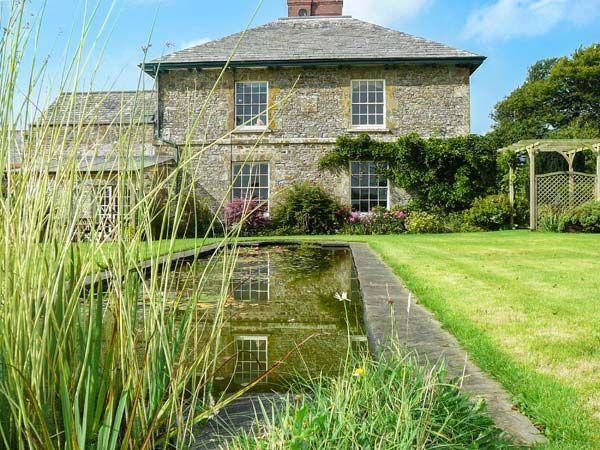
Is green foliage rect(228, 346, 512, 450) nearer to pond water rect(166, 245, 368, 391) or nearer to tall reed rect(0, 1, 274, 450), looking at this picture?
pond water rect(166, 245, 368, 391)

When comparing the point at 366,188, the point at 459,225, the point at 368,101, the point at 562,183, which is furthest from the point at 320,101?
the point at 562,183

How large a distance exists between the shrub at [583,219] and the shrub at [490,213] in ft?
4.53

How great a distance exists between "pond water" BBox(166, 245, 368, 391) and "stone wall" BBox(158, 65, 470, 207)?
713 cm

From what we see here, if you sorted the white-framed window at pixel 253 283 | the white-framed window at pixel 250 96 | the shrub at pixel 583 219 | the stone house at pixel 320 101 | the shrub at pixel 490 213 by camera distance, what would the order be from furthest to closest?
the white-framed window at pixel 250 96
the stone house at pixel 320 101
the shrub at pixel 490 213
the shrub at pixel 583 219
the white-framed window at pixel 253 283

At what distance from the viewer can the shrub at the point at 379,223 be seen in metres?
14.3

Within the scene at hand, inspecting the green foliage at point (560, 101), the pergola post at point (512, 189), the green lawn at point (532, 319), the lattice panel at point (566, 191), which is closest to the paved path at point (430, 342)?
the green lawn at point (532, 319)

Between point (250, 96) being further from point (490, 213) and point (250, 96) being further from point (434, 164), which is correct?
point (490, 213)

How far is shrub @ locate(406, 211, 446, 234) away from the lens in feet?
45.7

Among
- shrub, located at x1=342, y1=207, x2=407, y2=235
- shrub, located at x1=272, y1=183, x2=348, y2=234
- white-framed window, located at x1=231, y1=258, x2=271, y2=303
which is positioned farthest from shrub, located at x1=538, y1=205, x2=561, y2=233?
white-framed window, located at x1=231, y1=258, x2=271, y2=303

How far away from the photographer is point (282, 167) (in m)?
15.1

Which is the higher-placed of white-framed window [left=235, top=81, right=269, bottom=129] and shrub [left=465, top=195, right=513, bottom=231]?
white-framed window [left=235, top=81, right=269, bottom=129]

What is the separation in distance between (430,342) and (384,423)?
1.49m

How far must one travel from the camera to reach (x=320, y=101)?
49.5 ft

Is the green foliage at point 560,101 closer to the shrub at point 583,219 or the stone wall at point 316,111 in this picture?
the stone wall at point 316,111
